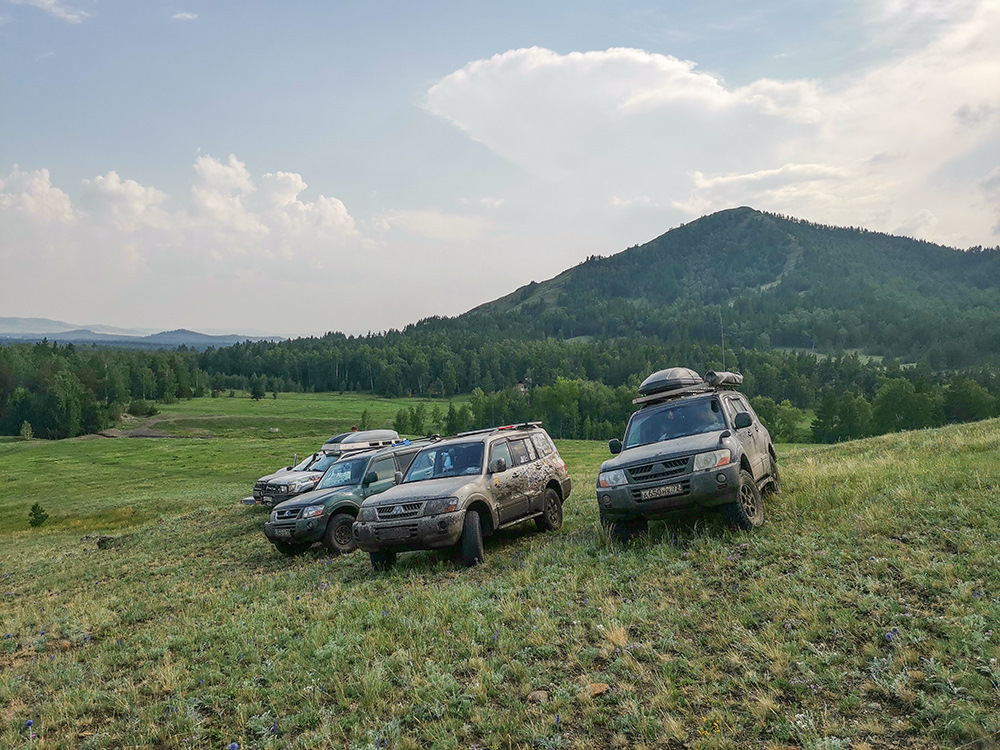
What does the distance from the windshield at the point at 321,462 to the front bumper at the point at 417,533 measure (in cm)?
912

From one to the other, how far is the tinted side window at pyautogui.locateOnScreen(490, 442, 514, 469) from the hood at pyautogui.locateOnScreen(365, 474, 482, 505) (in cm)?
77

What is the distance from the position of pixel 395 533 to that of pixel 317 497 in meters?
4.34

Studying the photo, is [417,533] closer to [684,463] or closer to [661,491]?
[661,491]

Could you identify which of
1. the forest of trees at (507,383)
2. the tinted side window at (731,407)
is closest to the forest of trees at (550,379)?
the forest of trees at (507,383)

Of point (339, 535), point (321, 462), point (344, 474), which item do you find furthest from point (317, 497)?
point (321, 462)

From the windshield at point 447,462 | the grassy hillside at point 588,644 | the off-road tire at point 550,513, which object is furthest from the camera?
the off-road tire at point 550,513

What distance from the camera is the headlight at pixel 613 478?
30.9ft

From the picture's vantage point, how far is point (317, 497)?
44.8ft

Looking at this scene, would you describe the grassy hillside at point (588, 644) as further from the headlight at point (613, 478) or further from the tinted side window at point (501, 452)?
the tinted side window at point (501, 452)

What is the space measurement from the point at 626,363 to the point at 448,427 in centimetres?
5995

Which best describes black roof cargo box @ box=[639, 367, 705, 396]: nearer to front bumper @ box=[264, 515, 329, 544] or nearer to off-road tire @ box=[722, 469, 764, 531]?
off-road tire @ box=[722, 469, 764, 531]

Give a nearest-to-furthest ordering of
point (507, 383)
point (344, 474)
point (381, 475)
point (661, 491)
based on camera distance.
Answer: point (661, 491), point (381, 475), point (344, 474), point (507, 383)

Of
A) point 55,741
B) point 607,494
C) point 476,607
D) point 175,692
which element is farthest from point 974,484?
point 55,741

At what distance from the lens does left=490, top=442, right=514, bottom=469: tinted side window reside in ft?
38.1
